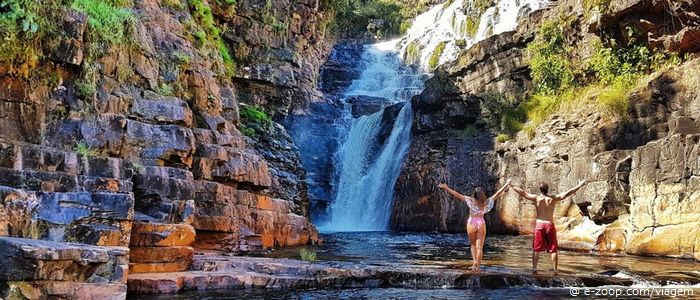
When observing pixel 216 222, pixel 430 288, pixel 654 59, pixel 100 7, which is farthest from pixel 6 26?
pixel 654 59

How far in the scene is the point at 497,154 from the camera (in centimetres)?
2633

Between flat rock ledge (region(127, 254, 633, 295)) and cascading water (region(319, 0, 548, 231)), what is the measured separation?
17585 millimetres

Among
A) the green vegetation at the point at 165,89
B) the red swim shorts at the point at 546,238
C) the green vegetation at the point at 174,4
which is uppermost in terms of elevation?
the green vegetation at the point at 174,4

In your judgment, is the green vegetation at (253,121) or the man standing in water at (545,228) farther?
the green vegetation at (253,121)

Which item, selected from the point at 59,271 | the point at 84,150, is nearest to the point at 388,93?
the point at 84,150

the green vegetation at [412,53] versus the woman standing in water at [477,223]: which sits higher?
the green vegetation at [412,53]

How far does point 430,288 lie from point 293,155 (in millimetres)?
14879

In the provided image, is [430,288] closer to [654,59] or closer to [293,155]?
[293,155]

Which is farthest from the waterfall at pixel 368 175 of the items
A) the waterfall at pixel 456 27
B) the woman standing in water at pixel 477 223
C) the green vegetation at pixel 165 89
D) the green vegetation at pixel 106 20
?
the woman standing in water at pixel 477 223

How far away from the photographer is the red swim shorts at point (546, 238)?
10461 mm

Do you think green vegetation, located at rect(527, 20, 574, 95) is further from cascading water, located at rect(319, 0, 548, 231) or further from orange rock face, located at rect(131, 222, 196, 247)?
orange rock face, located at rect(131, 222, 196, 247)

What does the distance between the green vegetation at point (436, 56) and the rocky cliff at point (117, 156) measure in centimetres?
2517

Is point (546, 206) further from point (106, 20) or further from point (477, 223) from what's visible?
point (106, 20)

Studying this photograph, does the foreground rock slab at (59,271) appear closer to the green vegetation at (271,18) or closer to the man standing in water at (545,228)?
the man standing in water at (545,228)
